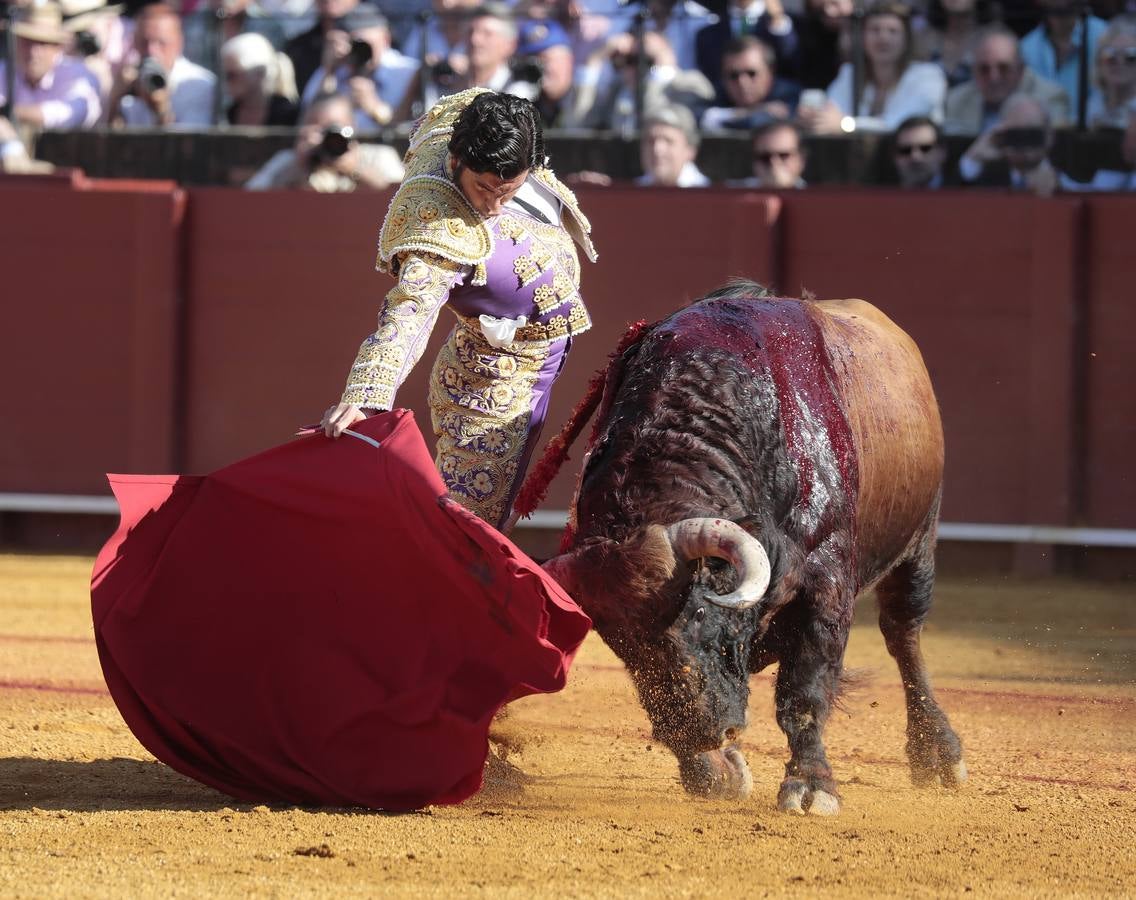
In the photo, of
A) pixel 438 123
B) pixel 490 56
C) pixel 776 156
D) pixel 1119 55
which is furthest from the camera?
pixel 490 56

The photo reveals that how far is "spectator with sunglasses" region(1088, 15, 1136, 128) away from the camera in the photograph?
6.63m

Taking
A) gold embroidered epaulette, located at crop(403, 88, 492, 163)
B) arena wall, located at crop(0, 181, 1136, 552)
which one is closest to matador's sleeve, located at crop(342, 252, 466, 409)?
gold embroidered epaulette, located at crop(403, 88, 492, 163)

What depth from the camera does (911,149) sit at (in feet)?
22.1

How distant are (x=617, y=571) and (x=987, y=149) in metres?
4.31

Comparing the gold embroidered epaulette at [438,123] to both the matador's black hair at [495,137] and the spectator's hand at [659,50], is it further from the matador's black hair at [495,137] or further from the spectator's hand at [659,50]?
the spectator's hand at [659,50]

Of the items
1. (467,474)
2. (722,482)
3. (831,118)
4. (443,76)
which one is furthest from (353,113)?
(722,482)

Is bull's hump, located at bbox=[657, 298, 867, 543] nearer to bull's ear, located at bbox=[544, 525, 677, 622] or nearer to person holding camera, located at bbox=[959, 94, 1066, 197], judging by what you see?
bull's ear, located at bbox=[544, 525, 677, 622]

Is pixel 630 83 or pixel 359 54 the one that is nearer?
pixel 630 83

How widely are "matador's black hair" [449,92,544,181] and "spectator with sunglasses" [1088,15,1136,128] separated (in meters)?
4.19

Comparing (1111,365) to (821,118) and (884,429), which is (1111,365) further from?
(884,429)

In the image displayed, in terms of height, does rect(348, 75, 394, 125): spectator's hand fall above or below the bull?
above

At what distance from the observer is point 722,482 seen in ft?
10.0

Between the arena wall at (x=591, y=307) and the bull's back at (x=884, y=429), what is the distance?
2665mm

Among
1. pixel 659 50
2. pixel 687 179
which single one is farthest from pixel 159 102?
pixel 687 179
